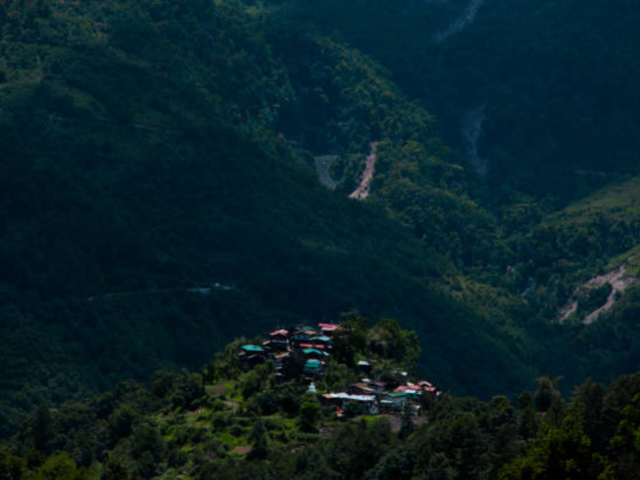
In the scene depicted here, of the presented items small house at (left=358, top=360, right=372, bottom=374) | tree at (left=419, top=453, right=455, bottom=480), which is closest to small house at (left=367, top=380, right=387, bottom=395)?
small house at (left=358, top=360, right=372, bottom=374)

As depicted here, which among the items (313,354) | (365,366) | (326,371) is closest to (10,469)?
(326,371)

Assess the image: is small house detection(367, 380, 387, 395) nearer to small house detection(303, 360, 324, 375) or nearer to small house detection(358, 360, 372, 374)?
small house detection(358, 360, 372, 374)

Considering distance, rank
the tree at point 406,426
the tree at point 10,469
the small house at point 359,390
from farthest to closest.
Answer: the small house at point 359,390 → the tree at point 406,426 → the tree at point 10,469

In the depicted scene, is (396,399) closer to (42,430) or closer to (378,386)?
(378,386)

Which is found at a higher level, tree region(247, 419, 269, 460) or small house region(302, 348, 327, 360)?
small house region(302, 348, 327, 360)

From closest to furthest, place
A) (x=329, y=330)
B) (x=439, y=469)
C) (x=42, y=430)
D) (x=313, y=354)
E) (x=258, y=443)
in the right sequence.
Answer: (x=439, y=469), (x=258, y=443), (x=313, y=354), (x=42, y=430), (x=329, y=330)

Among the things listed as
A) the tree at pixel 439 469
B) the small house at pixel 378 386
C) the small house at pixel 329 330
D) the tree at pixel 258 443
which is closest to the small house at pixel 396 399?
the small house at pixel 378 386

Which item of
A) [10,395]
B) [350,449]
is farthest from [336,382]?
[10,395]

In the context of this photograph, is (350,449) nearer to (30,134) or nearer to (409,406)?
(409,406)

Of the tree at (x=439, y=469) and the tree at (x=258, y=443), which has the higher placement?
the tree at (x=439, y=469)

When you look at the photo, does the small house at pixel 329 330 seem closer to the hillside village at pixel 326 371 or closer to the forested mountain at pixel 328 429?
the hillside village at pixel 326 371
